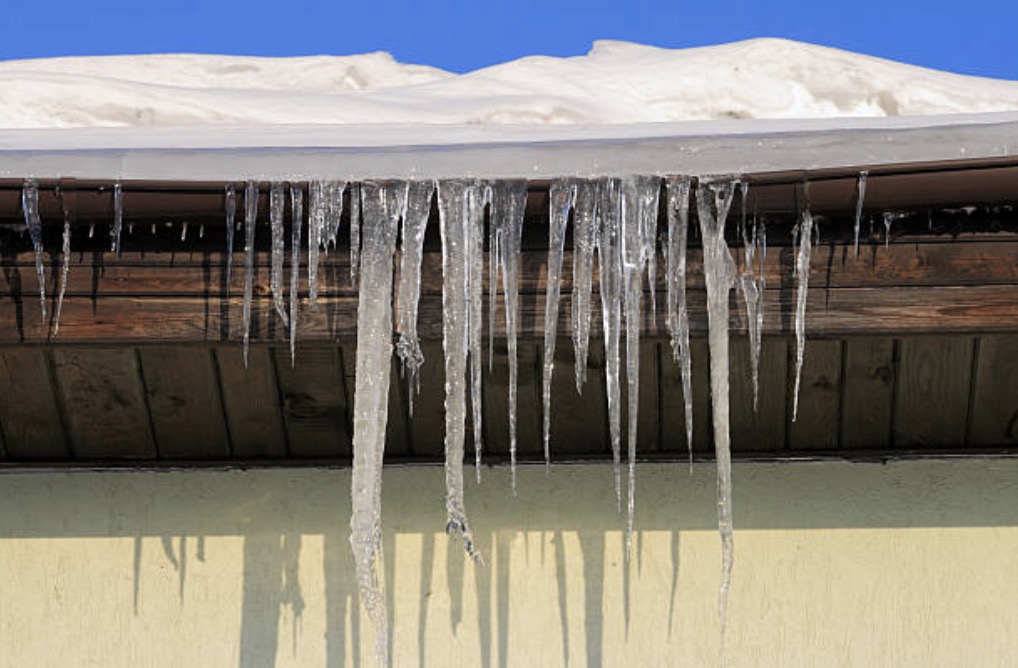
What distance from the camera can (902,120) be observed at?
10.9 feet

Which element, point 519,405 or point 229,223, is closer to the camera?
point 229,223

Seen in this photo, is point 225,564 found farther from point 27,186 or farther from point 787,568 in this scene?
point 787,568

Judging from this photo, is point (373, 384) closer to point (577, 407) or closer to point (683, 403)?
point (577, 407)

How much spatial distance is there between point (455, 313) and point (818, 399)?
95cm

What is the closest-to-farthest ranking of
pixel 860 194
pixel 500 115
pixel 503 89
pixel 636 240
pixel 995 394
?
pixel 860 194, pixel 636 240, pixel 995 394, pixel 500 115, pixel 503 89

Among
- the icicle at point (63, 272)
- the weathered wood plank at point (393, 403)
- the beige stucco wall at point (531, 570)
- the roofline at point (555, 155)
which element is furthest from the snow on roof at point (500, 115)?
the beige stucco wall at point (531, 570)

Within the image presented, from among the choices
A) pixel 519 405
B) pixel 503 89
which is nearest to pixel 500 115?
pixel 503 89

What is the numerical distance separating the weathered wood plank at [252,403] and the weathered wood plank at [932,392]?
1475 millimetres

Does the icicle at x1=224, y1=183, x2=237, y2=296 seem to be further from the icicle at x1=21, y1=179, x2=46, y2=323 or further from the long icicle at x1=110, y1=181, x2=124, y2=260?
the icicle at x1=21, y1=179, x2=46, y2=323

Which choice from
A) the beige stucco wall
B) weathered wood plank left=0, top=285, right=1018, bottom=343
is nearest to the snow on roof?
weathered wood plank left=0, top=285, right=1018, bottom=343

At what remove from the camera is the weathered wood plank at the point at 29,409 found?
3396 mm

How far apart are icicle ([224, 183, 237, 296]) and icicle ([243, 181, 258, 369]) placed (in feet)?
0.08

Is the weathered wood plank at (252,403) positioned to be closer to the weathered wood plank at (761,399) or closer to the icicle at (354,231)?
the icicle at (354,231)

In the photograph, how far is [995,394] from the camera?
11.2 ft
